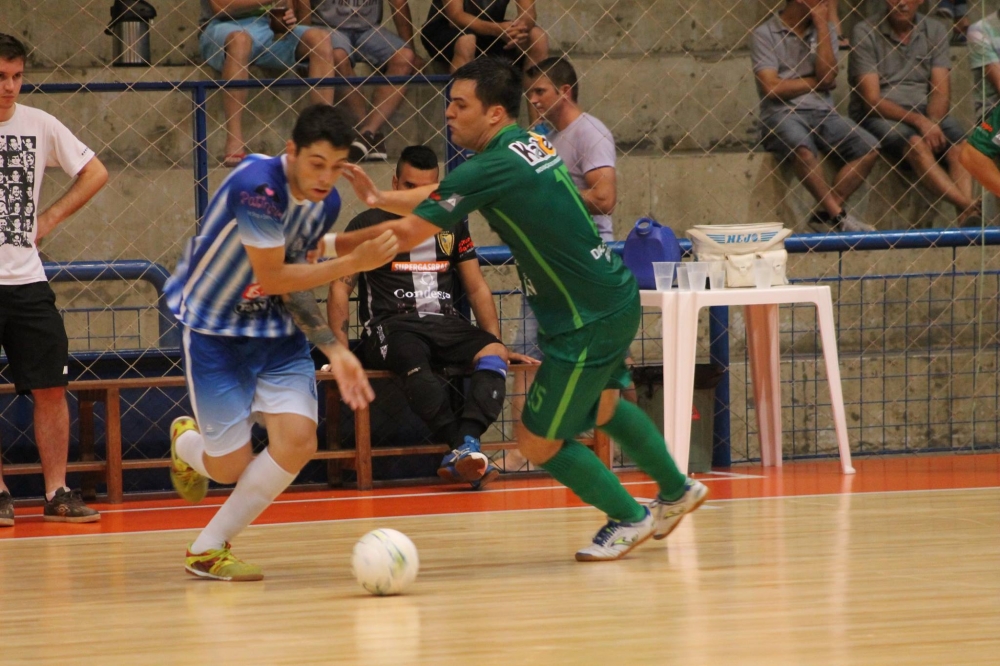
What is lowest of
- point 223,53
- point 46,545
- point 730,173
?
point 46,545

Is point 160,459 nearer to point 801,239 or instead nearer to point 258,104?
point 258,104

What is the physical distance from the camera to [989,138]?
18.5 ft

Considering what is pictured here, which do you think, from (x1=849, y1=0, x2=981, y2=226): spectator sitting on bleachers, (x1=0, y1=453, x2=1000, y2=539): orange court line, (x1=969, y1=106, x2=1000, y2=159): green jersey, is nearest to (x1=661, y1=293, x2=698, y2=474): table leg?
(x1=0, y1=453, x2=1000, y2=539): orange court line

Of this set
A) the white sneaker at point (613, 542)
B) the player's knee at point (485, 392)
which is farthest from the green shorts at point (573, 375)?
the player's knee at point (485, 392)

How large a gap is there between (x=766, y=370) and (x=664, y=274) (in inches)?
35.0

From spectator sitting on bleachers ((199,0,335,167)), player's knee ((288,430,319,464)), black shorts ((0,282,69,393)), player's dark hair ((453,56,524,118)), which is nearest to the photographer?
player's knee ((288,430,319,464))

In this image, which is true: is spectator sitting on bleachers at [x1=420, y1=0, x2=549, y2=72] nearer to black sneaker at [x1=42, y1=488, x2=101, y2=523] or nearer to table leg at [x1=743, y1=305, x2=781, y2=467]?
table leg at [x1=743, y1=305, x2=781, y2=467]

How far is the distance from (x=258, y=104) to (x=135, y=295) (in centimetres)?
122

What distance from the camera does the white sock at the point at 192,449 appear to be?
13.6 ft

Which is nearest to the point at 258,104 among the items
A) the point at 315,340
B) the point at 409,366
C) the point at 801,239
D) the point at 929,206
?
the point at 409,366

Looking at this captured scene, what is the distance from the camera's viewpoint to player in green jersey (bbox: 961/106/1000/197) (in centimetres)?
561

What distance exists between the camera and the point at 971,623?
3.07 m

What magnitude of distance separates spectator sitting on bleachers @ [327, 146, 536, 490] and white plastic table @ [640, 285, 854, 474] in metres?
0.75

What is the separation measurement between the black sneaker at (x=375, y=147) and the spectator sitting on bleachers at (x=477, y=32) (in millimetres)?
604
